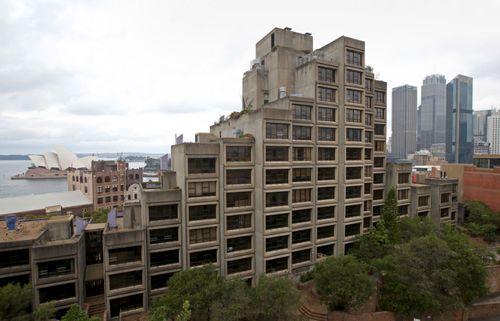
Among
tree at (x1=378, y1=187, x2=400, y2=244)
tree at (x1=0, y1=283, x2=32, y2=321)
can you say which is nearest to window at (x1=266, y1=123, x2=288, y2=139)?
tree at (x1=378, y1=187, x2=400, y2=244)

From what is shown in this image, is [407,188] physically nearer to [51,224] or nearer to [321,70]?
[321,70]

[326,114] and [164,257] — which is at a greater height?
[326,114]

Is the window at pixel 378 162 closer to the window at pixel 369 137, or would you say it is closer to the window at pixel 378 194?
the window at pixel 369 137

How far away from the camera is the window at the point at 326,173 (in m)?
46.6

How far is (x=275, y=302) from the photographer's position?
2773 cm

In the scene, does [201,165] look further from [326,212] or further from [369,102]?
[369,102]

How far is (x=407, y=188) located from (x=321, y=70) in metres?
33.8

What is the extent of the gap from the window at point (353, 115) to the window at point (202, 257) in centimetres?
3394

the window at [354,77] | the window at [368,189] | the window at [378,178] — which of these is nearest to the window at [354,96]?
the window at [354,77]

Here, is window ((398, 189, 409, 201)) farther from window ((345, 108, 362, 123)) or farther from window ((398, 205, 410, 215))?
window ((345, 108, 362, 123))

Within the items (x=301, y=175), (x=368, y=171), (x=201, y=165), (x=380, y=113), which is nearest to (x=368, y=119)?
(x=380, y=113)

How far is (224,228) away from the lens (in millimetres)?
40344

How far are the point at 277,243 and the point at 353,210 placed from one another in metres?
17.6

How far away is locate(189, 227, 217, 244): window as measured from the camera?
39438mm
